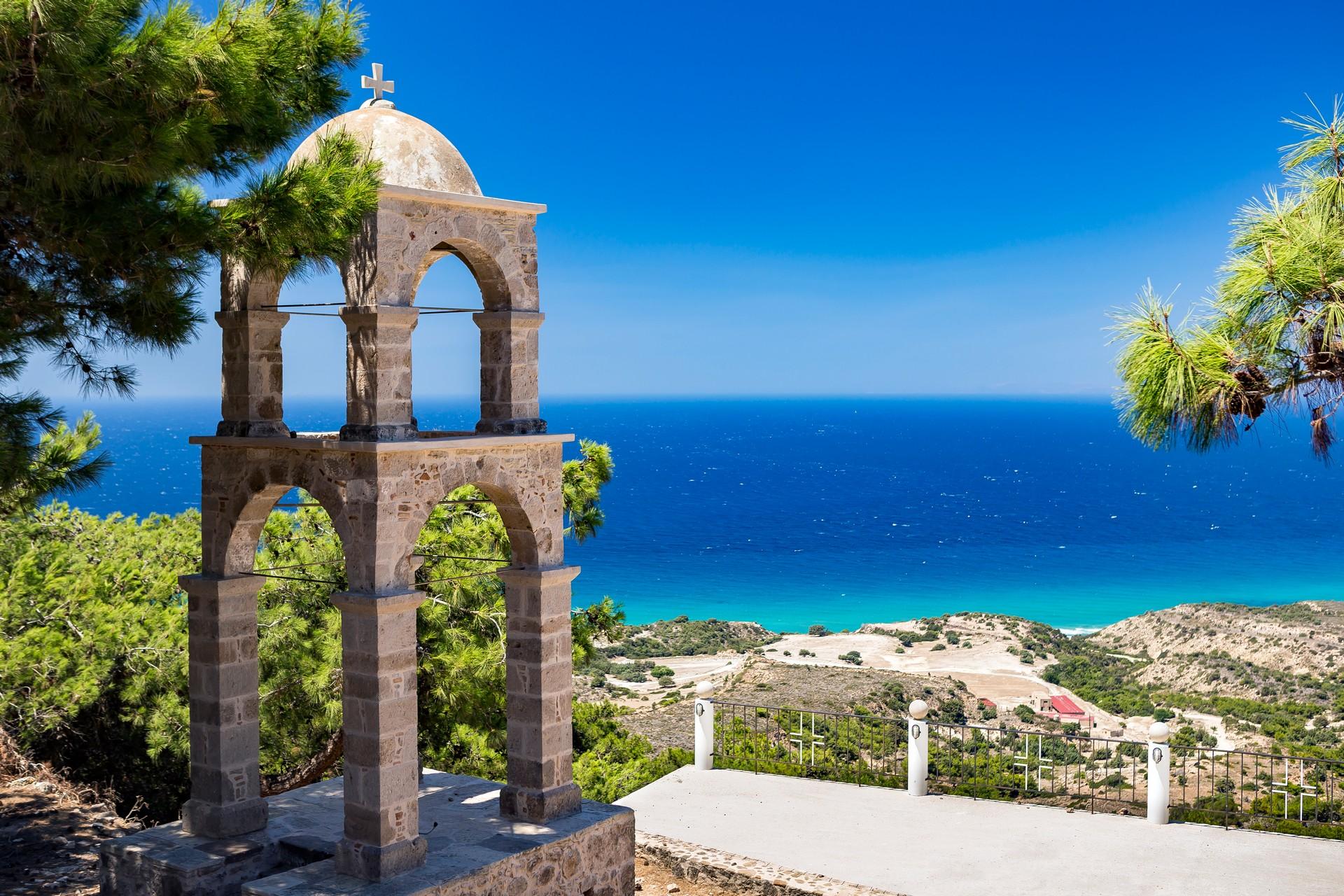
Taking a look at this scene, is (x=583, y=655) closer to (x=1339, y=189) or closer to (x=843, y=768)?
(x=843, y=768)

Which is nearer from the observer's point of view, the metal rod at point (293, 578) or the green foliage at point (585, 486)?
the metal rod at point (293, 578)

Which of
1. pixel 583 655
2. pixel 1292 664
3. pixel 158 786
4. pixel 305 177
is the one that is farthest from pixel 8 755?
pixel 1292 664

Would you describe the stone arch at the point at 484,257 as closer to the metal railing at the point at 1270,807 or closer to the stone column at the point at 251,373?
the stone column at the point at 251,373

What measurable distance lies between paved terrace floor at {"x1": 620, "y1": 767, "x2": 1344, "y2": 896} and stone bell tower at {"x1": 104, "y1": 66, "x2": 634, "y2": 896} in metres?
2.24

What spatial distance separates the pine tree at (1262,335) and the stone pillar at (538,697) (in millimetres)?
4635

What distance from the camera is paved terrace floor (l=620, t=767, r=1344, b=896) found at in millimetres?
9758

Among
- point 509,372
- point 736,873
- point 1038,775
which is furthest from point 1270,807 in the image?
point 509,372

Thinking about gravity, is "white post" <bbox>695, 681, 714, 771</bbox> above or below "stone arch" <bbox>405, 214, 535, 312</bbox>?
below

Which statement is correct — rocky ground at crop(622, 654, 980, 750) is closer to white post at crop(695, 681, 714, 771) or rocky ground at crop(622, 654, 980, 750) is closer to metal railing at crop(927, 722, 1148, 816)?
metal railing at crop(927, 722, 1148, 816)

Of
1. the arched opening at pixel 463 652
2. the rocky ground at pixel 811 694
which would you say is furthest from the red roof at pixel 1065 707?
the arched opening at pixel 463 652

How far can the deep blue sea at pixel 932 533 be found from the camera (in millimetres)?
71000

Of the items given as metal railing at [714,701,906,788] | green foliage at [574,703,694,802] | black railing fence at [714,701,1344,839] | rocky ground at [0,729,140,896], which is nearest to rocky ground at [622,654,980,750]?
black railing fence at [714,701,1344,839]

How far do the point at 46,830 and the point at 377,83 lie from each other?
759 cm

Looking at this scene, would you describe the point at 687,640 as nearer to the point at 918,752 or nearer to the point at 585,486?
the point at 585,486
